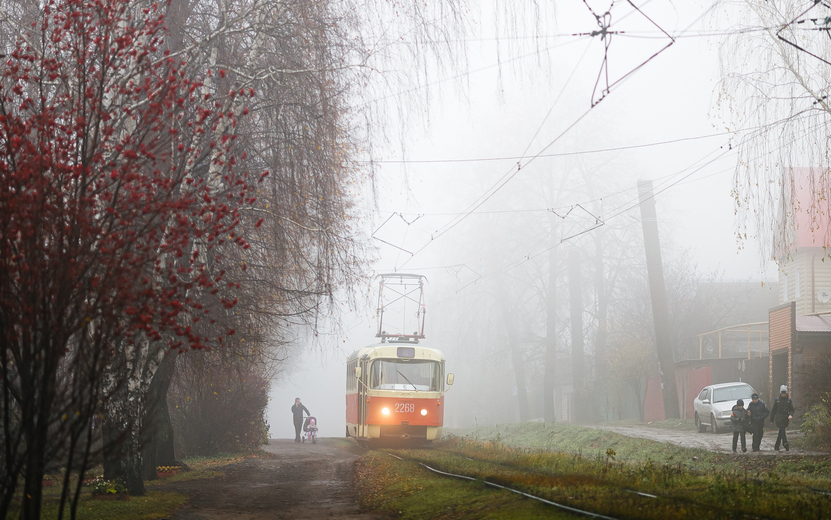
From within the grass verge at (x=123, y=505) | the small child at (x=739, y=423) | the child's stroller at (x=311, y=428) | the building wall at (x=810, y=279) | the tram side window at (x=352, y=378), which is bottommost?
the child's stroller at (x=311, y=428)

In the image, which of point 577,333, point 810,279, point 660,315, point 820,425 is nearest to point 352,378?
point 820,425

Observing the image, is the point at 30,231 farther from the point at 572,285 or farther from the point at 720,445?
the point at 572,285

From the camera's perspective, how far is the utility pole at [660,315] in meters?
37.1

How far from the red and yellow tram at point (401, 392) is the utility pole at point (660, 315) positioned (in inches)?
615

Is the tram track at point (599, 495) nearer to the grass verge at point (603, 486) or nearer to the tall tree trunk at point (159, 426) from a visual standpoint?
the grass verge at point (603, 486)

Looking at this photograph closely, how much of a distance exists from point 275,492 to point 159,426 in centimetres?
330

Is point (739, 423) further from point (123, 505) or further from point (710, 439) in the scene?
point (123, 505)

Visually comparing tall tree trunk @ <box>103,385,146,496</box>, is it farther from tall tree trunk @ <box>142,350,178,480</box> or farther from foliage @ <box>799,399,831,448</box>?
foliage @ <box>799,399,831,448</box>

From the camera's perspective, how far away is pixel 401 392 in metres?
24.2

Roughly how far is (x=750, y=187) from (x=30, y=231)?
46.9 feet

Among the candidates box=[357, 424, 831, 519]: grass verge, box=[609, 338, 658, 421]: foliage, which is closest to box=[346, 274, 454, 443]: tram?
box=[357, 424, 831, 519]: grass verge

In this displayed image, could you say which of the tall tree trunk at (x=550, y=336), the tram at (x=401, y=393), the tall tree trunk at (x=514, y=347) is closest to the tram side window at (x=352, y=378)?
the tram at (x=401, y=393)

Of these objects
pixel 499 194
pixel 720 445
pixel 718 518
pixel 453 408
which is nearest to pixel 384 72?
pixel 718 518

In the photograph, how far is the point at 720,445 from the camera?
23344 mm
